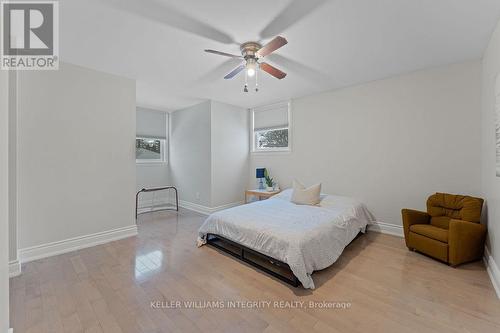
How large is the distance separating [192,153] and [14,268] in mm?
3526

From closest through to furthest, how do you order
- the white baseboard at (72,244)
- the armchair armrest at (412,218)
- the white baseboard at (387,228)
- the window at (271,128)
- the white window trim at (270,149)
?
the white baseboard at (72,244) < the armchair armrest at (412,218) < the white baseboard at (387,228) < the white window trim at (270,149) < the window at (271,128)

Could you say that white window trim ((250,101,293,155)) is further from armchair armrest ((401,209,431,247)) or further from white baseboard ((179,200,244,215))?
armchair armrest ((401,209,431,247))

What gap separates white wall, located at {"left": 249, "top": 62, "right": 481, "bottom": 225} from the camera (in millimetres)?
3010

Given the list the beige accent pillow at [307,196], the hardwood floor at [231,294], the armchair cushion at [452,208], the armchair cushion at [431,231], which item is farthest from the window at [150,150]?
the armchair cushion at [452,208]

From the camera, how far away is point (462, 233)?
2404 millimetres

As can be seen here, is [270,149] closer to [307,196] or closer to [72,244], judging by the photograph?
[307,196]

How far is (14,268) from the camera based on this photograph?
2.33 metres

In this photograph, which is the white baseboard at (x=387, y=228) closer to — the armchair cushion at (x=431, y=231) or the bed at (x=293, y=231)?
the bed at (x=293, y=231)

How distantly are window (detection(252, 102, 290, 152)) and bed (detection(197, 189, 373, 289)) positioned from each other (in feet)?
6.42

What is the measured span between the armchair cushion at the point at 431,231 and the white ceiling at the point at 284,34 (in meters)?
2.23

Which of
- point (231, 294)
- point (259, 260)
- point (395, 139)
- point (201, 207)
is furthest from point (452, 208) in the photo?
point (201, 207)
